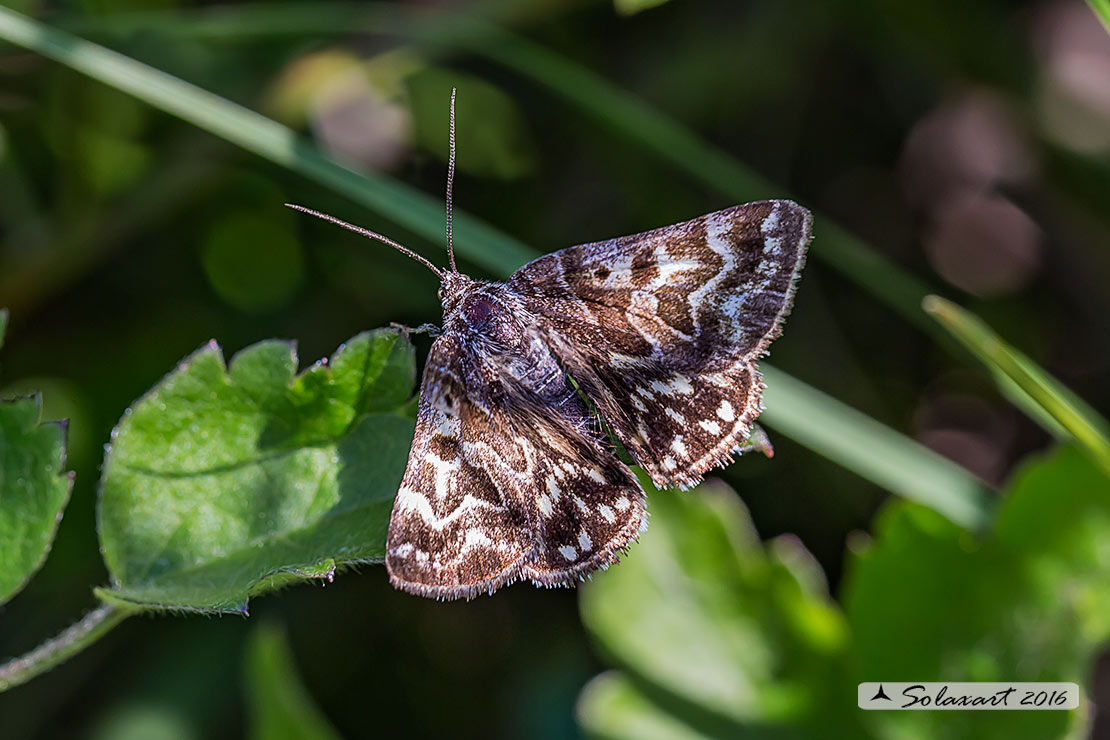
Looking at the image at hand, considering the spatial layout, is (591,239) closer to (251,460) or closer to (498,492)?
(498,492)

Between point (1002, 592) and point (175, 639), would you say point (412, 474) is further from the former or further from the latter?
point (175, 639)

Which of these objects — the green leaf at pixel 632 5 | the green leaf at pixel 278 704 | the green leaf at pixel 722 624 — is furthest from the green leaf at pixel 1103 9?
the green leaf at pixel 278 704

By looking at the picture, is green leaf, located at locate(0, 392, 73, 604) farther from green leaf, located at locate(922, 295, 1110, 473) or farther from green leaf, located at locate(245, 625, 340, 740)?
green leaf, located at locate(922, 295, 1110, 473)

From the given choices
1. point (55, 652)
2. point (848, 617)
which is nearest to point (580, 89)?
Answer: point (848, 617)

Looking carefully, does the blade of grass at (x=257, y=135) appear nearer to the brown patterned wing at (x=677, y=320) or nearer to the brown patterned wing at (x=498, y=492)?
the brown patterned wing at (x=677, y=320)

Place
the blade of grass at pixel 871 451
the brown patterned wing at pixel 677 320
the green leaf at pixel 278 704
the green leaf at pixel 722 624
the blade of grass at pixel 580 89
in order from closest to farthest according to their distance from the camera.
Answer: the brown patterned wing at pixel 677 320 → the green leaf at pixel 278 704 → the green leaf at pixel 722 624 → the blade of grass at pixel 871 451 → the blade of grass at pixel 580 89

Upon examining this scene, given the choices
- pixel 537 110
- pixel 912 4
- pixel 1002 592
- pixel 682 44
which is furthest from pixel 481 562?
pixel 912 4

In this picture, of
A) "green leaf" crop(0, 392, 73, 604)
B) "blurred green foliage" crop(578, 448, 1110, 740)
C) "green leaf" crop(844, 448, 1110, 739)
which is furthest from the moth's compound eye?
"green leaf" crop(844, 448, 1110, 739)
